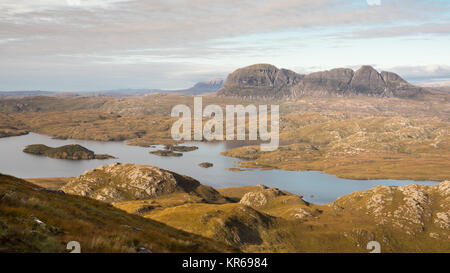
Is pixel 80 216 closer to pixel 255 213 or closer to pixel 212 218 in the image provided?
pixel 212 218

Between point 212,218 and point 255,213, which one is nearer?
point 212,218

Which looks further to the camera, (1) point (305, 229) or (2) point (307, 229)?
(1) point (305, 229)
